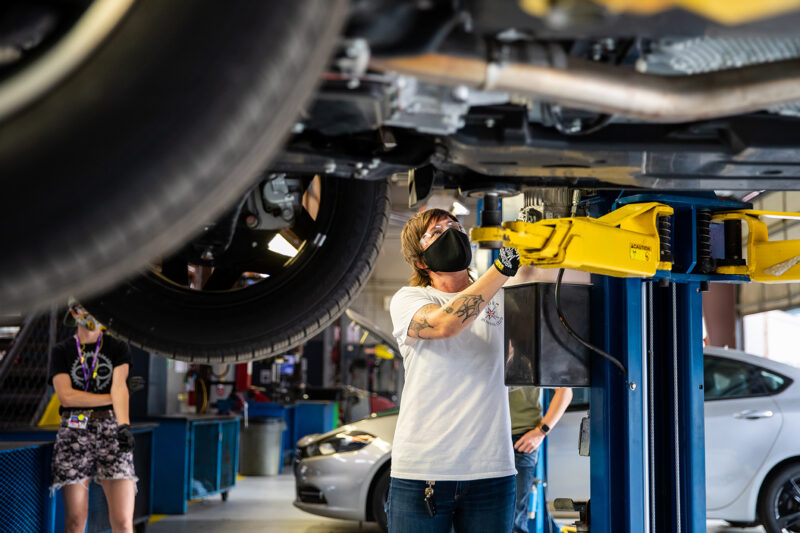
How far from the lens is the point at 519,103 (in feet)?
5.01

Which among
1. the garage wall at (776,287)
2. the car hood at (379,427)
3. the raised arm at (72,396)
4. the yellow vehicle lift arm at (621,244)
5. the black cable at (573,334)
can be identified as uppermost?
the garage wall at (776,287)

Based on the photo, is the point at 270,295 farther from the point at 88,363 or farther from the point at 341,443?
the point at 341,443

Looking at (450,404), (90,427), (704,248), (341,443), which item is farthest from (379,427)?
(450,404)

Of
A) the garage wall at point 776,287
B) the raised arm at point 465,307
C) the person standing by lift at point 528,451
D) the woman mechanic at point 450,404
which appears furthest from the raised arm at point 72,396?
the garage wall at point 776,287

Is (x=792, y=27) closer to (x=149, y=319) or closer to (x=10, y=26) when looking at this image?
(x=10, y=26)

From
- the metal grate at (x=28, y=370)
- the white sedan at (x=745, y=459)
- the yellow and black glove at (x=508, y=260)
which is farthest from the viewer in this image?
the metal grate at (x=28, y=370)

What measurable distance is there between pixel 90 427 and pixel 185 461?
241cm

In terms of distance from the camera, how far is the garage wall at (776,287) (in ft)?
42.5

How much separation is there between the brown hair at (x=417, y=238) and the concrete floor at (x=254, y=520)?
3.74 metres

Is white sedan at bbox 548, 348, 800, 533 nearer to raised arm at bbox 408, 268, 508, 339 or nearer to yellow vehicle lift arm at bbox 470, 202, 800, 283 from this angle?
yellow vehicle lift arm at bbox 470, 202, 800, 283

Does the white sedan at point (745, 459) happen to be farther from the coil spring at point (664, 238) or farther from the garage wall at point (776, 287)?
the garage wall at point (776, 287)

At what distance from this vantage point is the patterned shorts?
422 centimetres

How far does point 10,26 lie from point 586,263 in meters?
1.78

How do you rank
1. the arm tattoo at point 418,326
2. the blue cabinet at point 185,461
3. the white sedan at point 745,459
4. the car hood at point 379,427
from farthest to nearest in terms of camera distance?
the blue cabinet at point 185,461
the car hood at point 379,427
the white sedan at point 745,459
the arm tattoo at point 418,326
